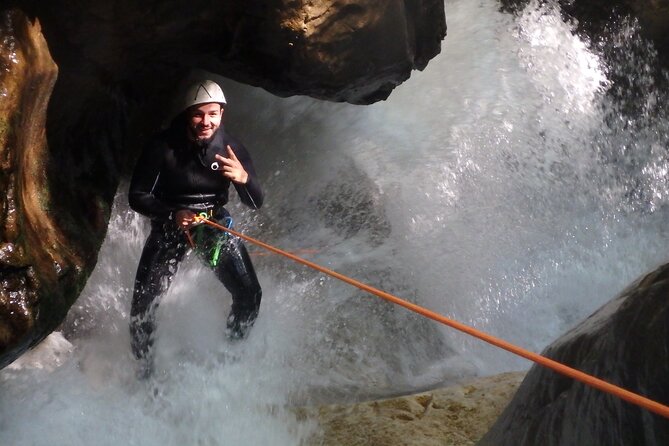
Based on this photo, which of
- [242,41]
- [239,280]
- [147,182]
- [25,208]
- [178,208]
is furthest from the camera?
[242,41]

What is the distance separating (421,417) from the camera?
405 centimetres

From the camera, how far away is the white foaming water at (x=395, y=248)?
14.1 ft

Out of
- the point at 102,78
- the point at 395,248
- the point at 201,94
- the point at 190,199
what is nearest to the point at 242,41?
the point at 201,94

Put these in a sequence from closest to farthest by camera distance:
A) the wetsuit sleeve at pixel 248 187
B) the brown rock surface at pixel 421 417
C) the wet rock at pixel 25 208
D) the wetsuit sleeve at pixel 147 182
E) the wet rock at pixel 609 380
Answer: the wet rock at pixel 609 380
the wet rock at pixel 25 208
the brown rock surface at pixel 421 417
the wetsuit sleeve at pixel 147 182
the wetsuit sleeve at pixel 248 187

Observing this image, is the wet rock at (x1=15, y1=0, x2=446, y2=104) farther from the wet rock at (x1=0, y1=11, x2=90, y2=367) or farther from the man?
the man

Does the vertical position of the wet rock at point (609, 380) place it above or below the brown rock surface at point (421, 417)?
above

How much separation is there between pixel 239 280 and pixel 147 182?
753 millimetres

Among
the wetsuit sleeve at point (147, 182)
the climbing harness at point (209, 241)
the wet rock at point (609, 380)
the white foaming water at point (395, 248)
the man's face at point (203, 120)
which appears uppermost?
the wet rock at point (609, 380)

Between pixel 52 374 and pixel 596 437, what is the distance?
3241 mm

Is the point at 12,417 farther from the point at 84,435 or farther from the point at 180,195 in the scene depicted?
the point at 180,195

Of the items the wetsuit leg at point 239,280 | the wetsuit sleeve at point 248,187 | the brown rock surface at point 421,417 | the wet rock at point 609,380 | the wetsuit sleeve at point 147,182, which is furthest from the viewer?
the wetsuit leg at point 239,280

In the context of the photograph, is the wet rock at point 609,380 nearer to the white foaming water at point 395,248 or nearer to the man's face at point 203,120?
the white foaming water at point 395,248

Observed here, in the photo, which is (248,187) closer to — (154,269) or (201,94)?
(201,94)

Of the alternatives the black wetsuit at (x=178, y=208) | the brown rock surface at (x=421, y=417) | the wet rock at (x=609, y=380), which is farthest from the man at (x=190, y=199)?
the wet rock at (x=609, y=380)
